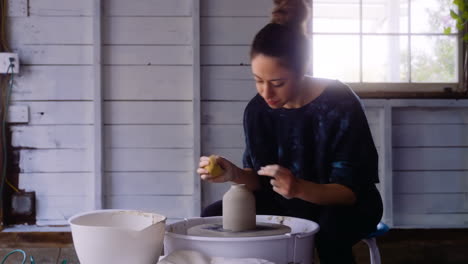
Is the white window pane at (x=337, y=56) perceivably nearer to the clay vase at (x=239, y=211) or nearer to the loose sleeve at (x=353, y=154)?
the loose sleeve at (x=353, y=154)

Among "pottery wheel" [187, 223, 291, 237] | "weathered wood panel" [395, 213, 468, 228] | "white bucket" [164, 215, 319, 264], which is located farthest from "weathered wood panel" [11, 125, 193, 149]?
"white bucket" [164, 215, 319, 264]

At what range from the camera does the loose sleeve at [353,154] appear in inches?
61.9

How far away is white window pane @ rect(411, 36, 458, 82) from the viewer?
3229 mm

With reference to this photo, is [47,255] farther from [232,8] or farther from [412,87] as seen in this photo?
[412,87]

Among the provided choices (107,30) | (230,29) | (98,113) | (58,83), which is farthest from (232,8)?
(58,83)

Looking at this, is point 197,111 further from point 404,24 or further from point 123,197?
point 404,24

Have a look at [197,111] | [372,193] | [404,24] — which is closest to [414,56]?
[404,24]

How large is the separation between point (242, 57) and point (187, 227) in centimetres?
177

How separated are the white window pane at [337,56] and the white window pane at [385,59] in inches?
2.3

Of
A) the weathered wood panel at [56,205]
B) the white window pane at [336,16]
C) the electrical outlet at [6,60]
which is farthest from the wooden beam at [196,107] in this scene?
the electrical outlet at [6,60]

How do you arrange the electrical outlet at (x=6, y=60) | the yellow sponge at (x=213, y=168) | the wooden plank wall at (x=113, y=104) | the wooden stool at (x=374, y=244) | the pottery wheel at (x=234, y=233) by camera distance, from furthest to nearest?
1. the wooden plank wall at (x=113, y=104)
2. the electrical outlet at (x=6, y=60)
3. the wooden stool at (x=374, y=244)
4. the yellow sponge at (x=213, y=168)
5. the pottery wheel at (x=234, y=233)

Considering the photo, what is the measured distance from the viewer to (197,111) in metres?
2.99

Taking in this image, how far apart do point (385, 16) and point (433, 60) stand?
39cm

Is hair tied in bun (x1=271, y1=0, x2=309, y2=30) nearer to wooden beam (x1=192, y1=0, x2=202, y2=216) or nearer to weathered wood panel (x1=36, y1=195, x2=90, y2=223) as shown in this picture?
wooden beam (x1=192, y1=0, x2=202, y2=216)
